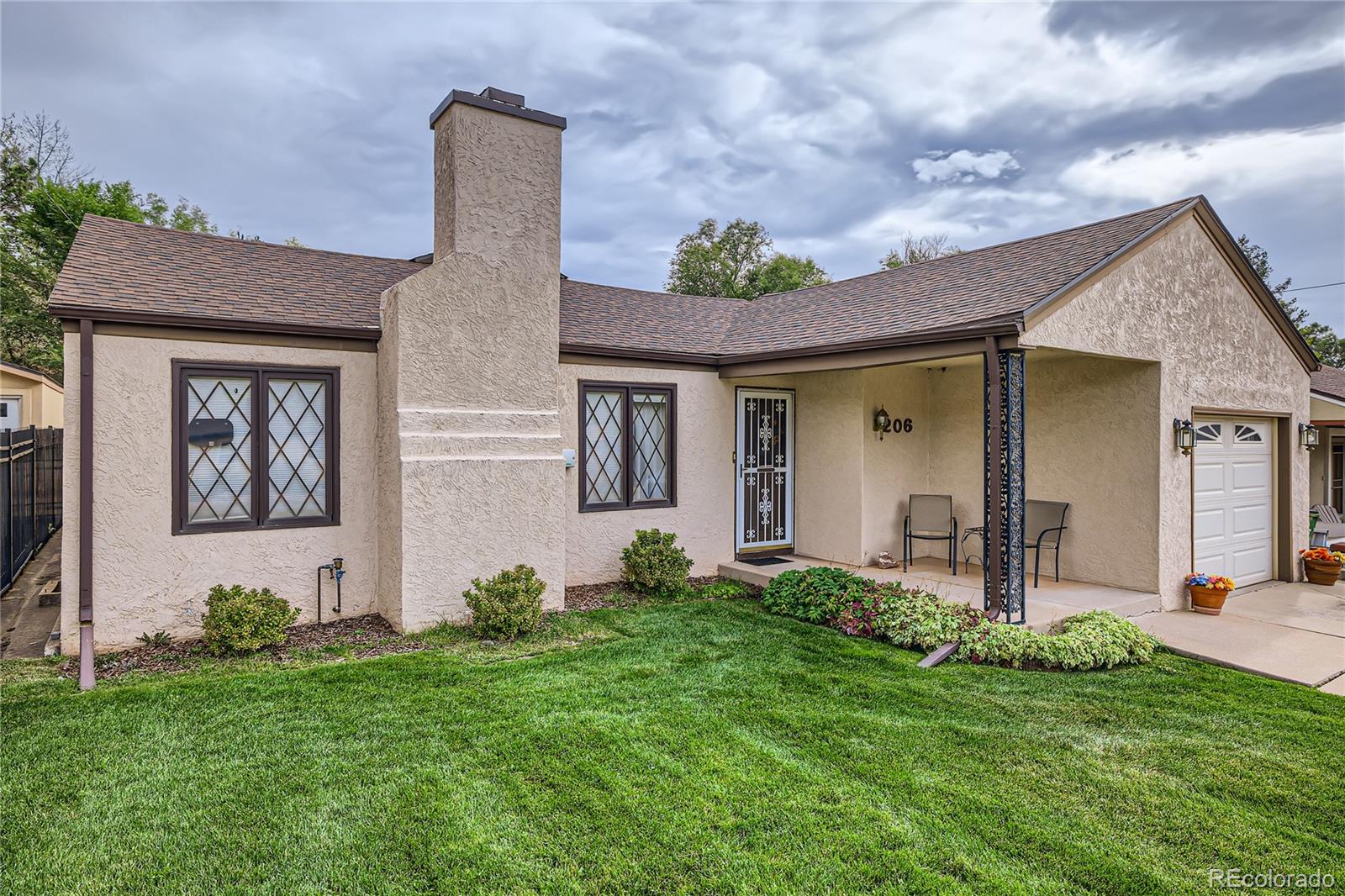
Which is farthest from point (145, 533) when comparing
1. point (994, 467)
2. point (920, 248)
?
point (920, 248)

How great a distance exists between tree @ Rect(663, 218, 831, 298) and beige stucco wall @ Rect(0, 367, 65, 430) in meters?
20.4

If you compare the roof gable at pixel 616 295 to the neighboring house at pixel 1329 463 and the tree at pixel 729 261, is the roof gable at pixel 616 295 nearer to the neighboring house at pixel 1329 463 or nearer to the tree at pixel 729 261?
the neighboring house at pixel 1329 463

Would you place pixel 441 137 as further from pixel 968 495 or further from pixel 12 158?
pixel 12 158

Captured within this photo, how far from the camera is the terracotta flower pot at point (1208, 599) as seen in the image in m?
7.17

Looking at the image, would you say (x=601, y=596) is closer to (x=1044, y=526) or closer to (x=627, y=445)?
(x=627, y=445)

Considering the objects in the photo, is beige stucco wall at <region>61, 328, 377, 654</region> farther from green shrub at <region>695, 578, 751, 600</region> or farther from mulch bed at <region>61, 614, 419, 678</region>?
green shrub at <region>695, 578, 751, 600</region>

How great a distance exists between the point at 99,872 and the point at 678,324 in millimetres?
8133

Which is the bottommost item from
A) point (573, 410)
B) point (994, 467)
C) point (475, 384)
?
point (994, 467)

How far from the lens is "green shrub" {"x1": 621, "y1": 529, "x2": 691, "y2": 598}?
781 cm

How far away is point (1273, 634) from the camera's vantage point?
654 centimetres

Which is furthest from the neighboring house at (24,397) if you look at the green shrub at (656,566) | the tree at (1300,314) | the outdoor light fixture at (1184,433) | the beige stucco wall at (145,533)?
the tree at (1300,314)

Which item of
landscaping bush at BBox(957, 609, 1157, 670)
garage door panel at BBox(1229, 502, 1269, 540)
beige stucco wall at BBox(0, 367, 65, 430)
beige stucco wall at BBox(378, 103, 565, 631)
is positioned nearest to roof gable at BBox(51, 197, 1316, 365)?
beige stucco wall at BBox(378, 103, 565, 631)

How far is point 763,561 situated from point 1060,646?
3.99 meters

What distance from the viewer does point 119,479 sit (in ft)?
18.5
